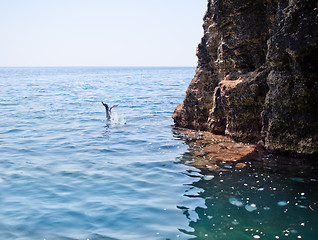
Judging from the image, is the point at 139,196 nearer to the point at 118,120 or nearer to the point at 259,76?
the point at 259,76

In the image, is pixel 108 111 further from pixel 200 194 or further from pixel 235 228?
pixel 235 228

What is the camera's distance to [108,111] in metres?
19.0

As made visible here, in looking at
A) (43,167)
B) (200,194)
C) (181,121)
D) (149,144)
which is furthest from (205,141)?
(43,167)

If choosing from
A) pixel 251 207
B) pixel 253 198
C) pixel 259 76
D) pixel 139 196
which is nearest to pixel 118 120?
pixel 259 76

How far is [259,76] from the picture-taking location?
1151 centimetres

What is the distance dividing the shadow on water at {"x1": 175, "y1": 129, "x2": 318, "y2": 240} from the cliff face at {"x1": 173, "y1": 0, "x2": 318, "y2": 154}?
1099 millimetres

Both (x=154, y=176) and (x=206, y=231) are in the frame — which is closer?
(x=206, y=231)

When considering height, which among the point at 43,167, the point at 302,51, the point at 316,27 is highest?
the point at 316,27

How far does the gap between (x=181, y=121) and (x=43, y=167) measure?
26.5 feet

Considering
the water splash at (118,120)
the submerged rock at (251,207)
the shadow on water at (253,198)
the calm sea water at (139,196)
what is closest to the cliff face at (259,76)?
the shadow on water at (253,198)

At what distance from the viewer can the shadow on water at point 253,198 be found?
239 inches

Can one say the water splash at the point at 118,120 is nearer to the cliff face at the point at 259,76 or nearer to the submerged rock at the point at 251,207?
the cliff face at the point at 259,76

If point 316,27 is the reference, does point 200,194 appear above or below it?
below

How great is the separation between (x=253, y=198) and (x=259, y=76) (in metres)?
5.53
